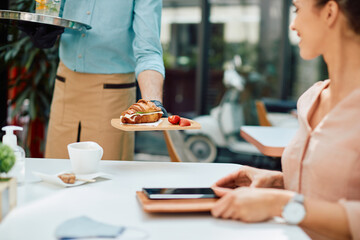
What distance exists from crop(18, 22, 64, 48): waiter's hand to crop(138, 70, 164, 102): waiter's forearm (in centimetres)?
49

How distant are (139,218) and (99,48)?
4.38 ft

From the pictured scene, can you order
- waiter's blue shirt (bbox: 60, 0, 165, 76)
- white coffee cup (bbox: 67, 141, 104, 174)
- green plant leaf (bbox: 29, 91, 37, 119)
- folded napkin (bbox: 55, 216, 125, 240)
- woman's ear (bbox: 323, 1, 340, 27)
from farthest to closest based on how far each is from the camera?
green plant leaf (bbox: 29, 91, 37, 119)
waiter's blue shirt (bbox: 60, 0, 165, 76)
white coffee cup (bbox: 67, 141, 104, 174)
woman's ear (bbox: 323, 1, 340, 27)
folded napkin (bbox: 55, 216, 125, 240)

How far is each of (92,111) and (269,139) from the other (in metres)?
1.14

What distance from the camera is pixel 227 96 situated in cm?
564

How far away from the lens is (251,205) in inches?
42.7

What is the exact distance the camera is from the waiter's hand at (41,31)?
6.81 feet

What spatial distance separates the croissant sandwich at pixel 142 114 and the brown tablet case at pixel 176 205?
600 millimetres

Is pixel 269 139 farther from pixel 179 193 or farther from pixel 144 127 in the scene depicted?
pixel 179 193

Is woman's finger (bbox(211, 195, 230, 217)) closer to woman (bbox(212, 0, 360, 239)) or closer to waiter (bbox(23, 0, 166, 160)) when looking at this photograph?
woman (bbox(212, 0, 360, 239))

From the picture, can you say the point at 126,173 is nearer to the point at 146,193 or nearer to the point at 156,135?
the point at 146,193

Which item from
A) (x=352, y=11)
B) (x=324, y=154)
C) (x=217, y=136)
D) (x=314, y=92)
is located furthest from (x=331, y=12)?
(x=217, y=136)

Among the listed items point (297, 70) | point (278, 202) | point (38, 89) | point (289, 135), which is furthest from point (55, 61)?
point (297, 70)

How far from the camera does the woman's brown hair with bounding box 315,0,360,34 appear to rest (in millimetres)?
1155

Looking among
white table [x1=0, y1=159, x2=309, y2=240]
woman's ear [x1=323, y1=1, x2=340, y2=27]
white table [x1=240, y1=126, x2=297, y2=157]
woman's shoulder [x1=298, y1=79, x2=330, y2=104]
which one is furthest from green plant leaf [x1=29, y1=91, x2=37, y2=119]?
woman's ear [x1=323, y1=1, x2=340, y2=27]
